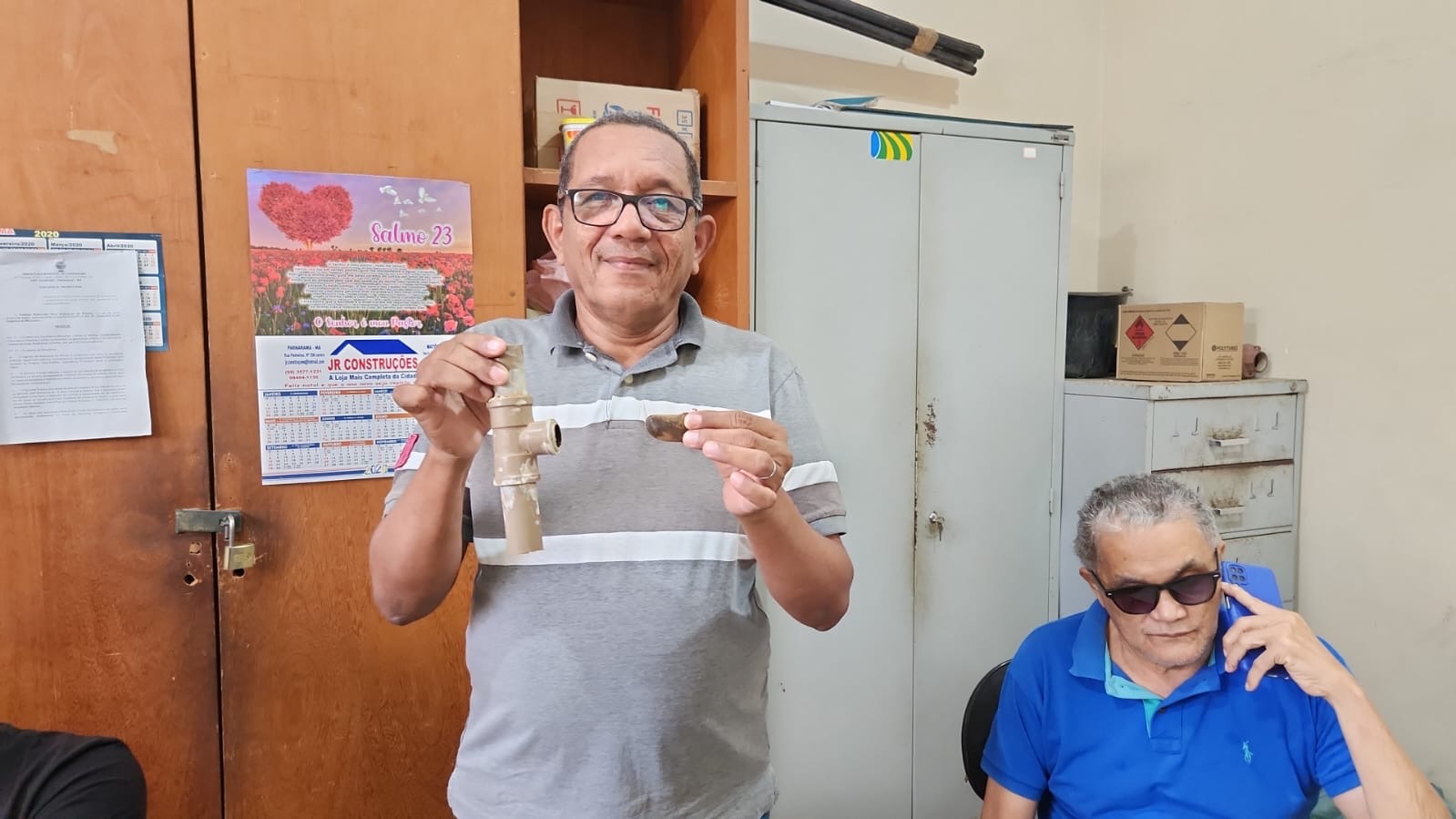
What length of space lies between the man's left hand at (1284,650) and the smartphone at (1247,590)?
19 mm

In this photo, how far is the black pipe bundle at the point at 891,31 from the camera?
243 centimetres

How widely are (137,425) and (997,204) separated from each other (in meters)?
2.15

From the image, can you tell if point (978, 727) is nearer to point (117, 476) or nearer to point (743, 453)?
point (743, 453)

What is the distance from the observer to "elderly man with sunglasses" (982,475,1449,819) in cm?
131

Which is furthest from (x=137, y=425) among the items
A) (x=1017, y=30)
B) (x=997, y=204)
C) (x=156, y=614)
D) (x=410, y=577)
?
(x=1017, y=30)

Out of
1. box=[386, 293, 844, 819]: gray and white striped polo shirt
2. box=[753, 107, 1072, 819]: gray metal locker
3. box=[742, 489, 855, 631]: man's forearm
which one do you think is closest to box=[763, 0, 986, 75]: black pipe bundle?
box=[753, 107, 1072, 819]: gray metal locker

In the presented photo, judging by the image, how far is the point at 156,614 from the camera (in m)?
1.49

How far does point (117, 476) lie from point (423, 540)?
35.0 inches

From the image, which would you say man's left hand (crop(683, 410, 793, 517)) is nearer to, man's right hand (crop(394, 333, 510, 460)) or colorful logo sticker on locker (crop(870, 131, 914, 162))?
man's right hand (crop(394, 333, 510, 460))

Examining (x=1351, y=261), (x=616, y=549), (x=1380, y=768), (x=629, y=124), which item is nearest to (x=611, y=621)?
(x=616, y=549)

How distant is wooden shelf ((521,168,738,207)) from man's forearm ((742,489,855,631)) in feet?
3.43

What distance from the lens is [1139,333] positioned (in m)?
2.63

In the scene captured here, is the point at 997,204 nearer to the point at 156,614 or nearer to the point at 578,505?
the point at 578,505

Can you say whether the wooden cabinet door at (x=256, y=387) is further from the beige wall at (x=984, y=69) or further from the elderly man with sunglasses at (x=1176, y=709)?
the beige wall at (x=984, y=69)
